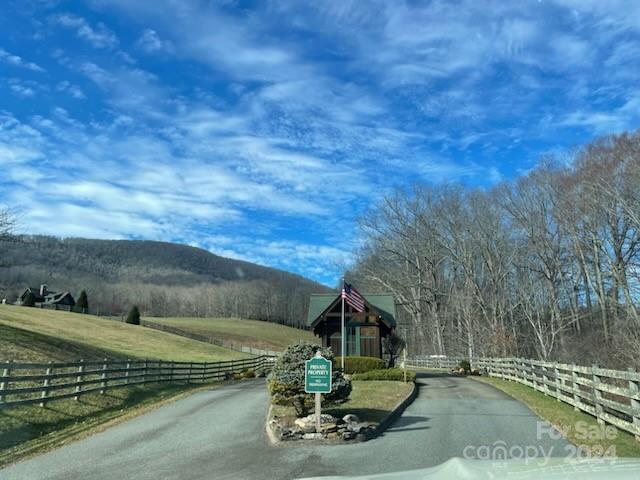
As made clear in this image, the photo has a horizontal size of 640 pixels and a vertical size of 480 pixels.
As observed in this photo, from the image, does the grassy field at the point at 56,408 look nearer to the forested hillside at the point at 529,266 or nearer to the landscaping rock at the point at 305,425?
the landscaping rock at the point at 305,425

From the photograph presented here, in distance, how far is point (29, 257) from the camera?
190 metres

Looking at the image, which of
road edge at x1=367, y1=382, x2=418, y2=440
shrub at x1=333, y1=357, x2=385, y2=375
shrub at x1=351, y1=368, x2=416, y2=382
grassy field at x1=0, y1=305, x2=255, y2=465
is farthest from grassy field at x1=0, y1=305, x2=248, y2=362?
road edge at x1=367, y1=382, x2=418, y2=440

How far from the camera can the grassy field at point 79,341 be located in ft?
77.4

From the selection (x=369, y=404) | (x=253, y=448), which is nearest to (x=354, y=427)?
(x=253, y=448)

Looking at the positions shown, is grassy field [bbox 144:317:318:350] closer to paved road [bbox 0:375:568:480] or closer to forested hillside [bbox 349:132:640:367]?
forested hillside [bbox 349:132:640:367]

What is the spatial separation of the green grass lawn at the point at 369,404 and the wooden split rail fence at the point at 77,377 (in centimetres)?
626

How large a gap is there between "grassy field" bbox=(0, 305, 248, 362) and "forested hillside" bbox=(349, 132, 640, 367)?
2155 cm

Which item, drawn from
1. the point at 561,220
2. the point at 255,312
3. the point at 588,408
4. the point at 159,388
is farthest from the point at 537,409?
the point at 255,312

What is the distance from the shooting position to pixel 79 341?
37438 millimetres

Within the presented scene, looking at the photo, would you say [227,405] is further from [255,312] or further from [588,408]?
[255,312]

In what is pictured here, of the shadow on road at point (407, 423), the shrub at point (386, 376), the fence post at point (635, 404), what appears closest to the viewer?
the fence post at point (635, 404)

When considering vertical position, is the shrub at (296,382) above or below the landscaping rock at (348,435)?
above

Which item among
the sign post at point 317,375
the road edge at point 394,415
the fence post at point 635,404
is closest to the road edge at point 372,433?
the road edge at point 394,415

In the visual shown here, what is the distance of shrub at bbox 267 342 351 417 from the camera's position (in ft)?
41.9
